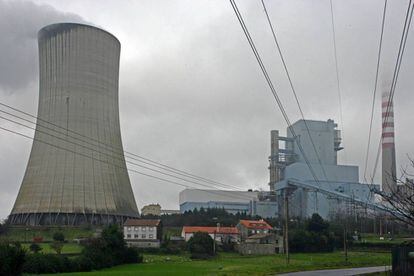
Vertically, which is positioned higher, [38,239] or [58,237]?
[58,237]

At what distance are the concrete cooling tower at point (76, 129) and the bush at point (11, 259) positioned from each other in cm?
1556

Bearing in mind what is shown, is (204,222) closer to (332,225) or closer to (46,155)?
(332,225)

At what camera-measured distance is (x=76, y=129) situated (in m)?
34.2

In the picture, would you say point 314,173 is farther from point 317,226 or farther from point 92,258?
point 92,258

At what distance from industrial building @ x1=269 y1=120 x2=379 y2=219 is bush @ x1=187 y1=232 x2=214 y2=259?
24.7m

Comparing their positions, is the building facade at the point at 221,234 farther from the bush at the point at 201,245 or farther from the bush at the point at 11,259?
the bush at the point at 11,259

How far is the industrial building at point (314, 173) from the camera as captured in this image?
62.8 metres

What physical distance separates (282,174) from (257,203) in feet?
21.9

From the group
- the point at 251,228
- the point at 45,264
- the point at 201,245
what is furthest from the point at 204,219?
the point at 45,264

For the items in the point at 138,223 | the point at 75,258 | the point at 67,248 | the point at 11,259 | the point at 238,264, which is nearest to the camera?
the point at 11,259

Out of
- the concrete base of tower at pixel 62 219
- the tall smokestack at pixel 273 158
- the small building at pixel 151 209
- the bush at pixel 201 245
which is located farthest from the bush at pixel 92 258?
the small building at pixel 151 209

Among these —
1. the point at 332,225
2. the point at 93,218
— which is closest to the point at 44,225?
the point at 93,218

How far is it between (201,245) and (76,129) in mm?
11943

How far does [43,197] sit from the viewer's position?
117ft
